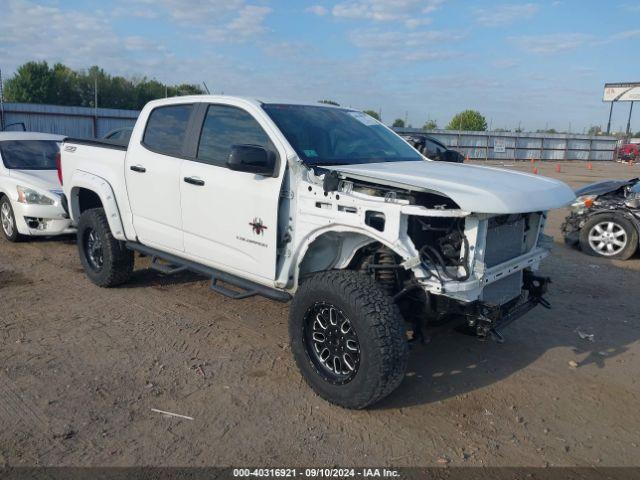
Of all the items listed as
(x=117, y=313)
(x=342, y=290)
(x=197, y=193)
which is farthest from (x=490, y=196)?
(x=117, y=313)

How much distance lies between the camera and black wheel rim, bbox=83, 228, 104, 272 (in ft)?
19.5

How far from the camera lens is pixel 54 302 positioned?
218 inches

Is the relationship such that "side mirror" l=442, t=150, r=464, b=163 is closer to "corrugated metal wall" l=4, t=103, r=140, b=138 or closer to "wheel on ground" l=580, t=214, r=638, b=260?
"wheel on ground" l=580, t=214, r=638, b=260

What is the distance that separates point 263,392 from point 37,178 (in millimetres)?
5887

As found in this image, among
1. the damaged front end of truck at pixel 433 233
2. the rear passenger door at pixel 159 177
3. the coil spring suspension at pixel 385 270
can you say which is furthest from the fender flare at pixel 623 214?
the rear passenger door at pixel 159 177

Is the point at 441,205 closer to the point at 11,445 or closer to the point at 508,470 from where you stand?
the point at 508,470

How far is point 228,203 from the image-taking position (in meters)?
4.28

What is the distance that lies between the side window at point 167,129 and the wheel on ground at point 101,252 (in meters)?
1.13

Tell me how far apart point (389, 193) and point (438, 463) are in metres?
1.61

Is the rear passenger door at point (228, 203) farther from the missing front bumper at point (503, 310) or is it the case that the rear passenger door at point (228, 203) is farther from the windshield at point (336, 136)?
the missing front bumper at point (503, 310)

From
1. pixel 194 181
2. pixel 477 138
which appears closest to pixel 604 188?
pixel 194 181

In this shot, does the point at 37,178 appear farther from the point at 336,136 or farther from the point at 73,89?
the point at 73,89

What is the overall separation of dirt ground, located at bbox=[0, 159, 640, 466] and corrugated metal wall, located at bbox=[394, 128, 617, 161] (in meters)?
35.1

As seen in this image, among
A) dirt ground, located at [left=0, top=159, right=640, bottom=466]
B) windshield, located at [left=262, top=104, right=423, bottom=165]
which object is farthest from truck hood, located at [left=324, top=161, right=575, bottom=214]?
dirt ground, located at [left=0, top=159, right=640, bottom=466]
